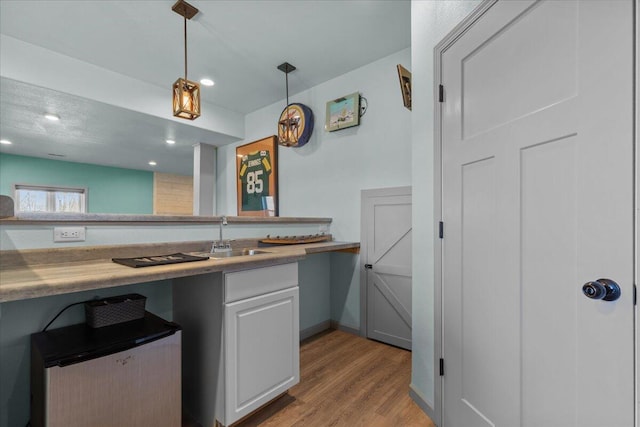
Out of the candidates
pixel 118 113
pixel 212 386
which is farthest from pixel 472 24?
pixel 118 113

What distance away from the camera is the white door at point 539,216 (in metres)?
0.88

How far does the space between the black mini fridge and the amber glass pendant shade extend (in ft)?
5.01

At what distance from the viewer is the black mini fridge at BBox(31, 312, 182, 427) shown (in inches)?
46.1

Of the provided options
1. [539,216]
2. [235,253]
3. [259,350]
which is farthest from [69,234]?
[539,216]

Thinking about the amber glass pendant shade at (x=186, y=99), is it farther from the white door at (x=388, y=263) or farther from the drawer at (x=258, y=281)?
the white door at (x=388, y=263)

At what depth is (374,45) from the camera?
2.75 metres

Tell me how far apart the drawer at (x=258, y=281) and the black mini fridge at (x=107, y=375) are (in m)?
0.34

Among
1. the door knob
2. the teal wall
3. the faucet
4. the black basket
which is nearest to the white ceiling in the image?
the faucet

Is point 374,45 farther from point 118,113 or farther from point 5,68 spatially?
point 5,68

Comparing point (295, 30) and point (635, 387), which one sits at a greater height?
point (295, 30)

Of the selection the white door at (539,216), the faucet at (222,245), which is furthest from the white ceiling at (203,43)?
the faucet at (222,245)

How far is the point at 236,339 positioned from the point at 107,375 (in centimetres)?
55

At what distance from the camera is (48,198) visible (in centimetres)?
630

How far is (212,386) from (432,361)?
1230 millimetres
